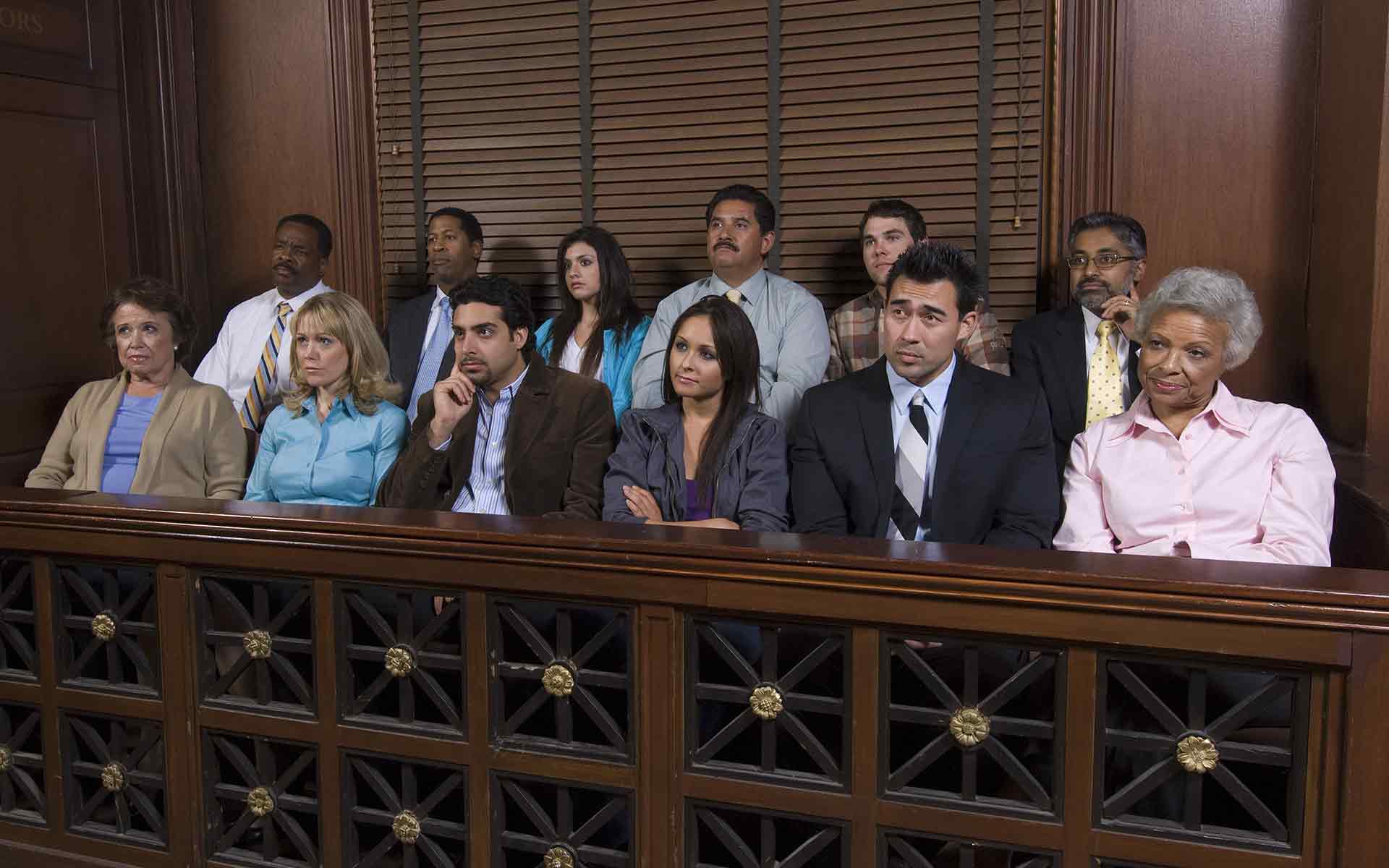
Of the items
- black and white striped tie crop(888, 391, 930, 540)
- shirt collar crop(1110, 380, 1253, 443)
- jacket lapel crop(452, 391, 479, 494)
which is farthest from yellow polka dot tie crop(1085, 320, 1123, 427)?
jacket lapel crop(452, 391, 479, 494)

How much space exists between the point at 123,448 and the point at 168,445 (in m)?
0.17

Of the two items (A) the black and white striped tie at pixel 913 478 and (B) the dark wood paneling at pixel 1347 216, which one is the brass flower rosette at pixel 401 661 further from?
(B) the dark wood paneling at pixel 1347 216

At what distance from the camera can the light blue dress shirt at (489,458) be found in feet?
9.14

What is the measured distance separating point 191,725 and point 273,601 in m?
0.40

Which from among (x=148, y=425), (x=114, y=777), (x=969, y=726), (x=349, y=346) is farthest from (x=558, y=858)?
(x=148, y=425)

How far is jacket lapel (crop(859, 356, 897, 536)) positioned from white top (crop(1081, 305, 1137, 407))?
→ 83 cm

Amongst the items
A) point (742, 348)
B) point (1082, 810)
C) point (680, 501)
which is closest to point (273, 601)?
point (680, 501)

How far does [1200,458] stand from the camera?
7.32 ft

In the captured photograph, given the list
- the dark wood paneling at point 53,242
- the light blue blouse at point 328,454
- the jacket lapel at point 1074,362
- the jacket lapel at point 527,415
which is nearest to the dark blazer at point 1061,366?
the jacket lapel at point 1074,362

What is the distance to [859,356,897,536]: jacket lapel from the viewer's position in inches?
94.0

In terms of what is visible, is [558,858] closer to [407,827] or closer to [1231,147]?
[407,827]

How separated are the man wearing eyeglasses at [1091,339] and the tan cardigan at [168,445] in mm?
2183

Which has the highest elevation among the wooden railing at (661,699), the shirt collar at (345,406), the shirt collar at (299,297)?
the shirt collar at (299,297)

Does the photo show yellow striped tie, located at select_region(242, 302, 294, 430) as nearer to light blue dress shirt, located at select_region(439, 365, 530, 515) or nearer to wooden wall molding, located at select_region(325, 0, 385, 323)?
wooden wall molding, located at select_region(325, 0, 385, 323)
